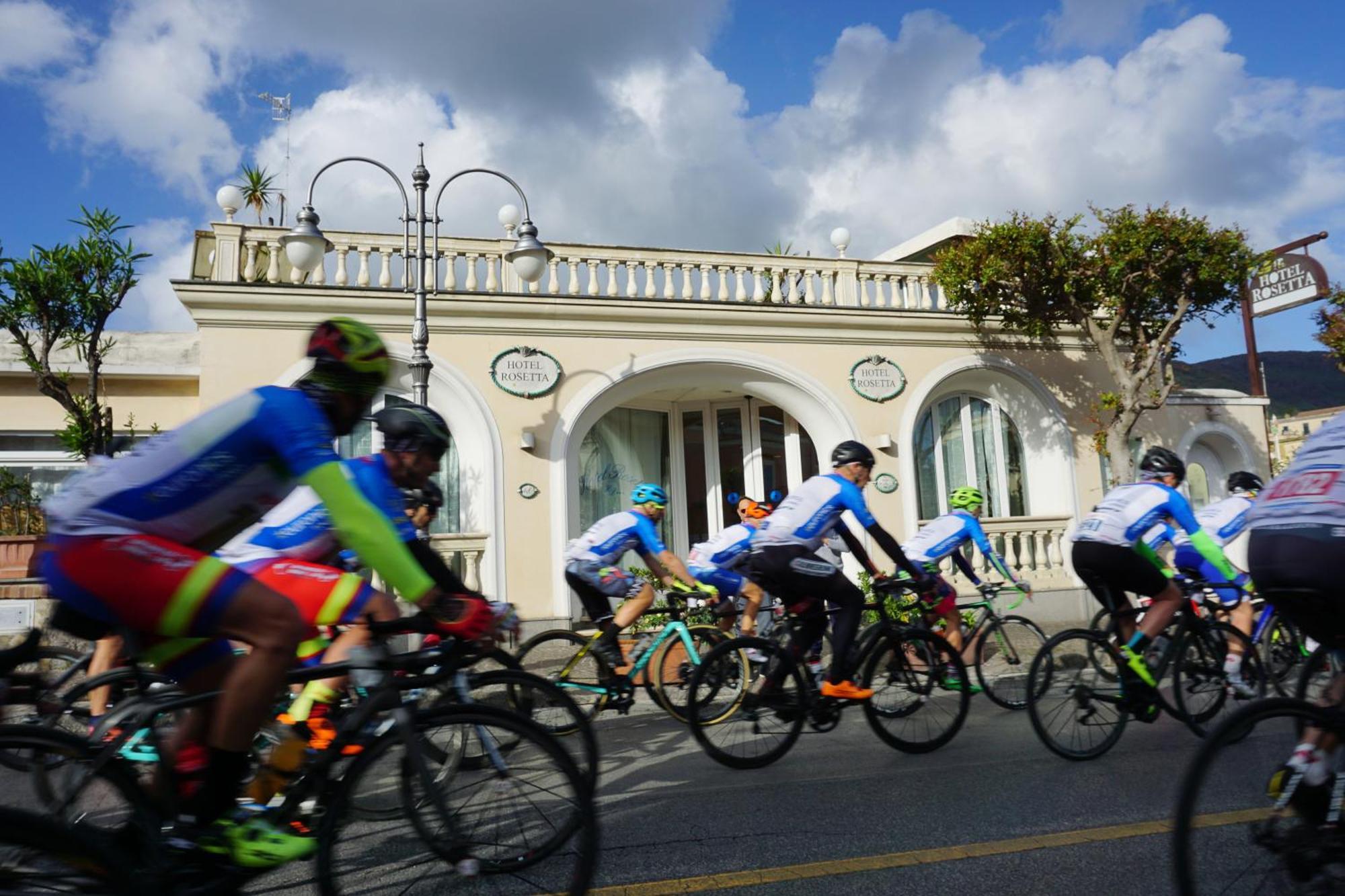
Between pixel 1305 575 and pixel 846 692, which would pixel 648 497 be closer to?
pixel 846 692

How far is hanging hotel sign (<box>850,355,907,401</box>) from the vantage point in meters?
14.4

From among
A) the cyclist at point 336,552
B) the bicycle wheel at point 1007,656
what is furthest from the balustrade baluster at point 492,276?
the bicycle wheel at point 1007,656

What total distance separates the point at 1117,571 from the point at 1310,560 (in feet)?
10.0

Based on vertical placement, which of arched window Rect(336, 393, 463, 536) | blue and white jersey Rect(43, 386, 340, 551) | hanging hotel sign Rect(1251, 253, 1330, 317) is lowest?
blue and white jersey Rect(43, 386, 340, 551)

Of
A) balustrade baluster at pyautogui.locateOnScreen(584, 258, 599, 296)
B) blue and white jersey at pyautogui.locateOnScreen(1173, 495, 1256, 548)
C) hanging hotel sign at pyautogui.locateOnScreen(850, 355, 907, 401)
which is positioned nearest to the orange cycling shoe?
blue and white jersey at pyautogui.locateOnScreen(1173, 495, 1256, 548)

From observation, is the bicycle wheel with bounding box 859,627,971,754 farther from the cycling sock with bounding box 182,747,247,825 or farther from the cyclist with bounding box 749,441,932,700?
the cycling sock with bounding box 182,747,247,825

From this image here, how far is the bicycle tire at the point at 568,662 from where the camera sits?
22.0 ft

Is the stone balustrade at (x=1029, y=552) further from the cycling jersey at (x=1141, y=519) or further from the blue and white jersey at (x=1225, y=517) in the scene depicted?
the cycling jersey at (x=1141, y=519)

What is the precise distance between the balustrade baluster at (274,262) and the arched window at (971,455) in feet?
32.4

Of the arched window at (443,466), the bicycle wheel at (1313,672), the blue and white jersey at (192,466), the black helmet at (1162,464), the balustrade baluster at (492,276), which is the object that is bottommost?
the bicycle wheel at (1313,672)

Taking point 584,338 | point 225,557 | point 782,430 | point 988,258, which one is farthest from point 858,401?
point 225,557

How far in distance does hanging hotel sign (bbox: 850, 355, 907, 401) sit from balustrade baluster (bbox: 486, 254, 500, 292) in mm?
5528

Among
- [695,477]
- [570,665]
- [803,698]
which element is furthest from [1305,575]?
[695,477]

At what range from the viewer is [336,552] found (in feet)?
16.3
